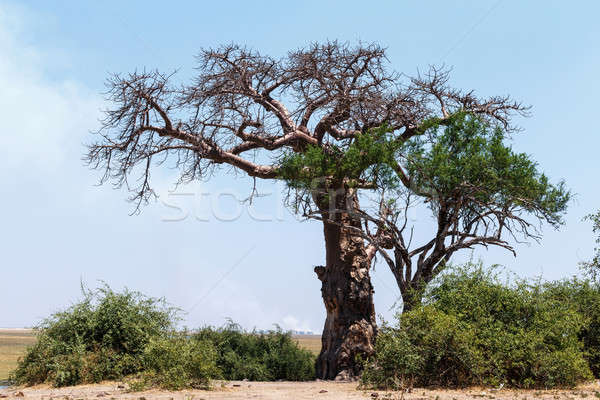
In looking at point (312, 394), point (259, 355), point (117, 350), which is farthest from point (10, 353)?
point (312, 394)

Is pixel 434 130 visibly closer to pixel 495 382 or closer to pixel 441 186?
pixel 441 186

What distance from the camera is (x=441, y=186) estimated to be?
14789 mm

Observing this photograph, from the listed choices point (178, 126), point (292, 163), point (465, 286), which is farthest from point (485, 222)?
point (178, 126)

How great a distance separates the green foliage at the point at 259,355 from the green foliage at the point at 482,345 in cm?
660

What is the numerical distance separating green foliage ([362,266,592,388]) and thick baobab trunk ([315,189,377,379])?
4.03 m

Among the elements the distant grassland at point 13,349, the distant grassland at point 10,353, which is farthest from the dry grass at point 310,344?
the distant grassland at point 10,353

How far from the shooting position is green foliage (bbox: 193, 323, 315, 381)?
1707cm

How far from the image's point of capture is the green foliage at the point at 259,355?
17073mm

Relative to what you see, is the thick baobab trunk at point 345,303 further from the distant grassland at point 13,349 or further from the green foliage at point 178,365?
the green foliage at point 178,365

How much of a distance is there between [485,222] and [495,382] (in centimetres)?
648

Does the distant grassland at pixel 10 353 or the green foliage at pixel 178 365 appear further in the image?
the distant grassland at pixel 10 353

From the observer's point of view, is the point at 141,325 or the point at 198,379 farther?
the point at 141,325

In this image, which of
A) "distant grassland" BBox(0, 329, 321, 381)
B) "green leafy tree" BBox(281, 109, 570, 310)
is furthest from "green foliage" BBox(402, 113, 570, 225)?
"distant grassland" BBox(0, 329, 321, 381)

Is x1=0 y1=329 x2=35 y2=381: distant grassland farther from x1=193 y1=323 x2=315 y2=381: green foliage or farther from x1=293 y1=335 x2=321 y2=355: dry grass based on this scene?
x1=293 y1=335 x2=321 y2=355: dry grass
